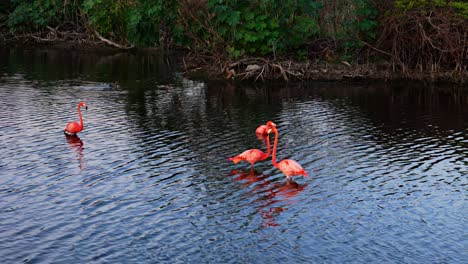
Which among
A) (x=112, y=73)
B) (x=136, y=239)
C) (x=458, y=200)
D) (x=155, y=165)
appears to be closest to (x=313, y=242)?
(x=136, y=239)

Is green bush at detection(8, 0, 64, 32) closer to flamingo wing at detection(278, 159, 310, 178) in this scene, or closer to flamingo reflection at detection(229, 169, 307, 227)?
flamingo reflection at detection(229, 169, 307, 227)

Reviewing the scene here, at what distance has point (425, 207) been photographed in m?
21.4

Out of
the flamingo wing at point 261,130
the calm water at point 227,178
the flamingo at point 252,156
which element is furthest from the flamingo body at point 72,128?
the flamingo at point 252,156

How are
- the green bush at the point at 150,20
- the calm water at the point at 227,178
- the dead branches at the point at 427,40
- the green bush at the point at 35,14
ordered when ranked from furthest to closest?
1. the green bush at the point at 35,14
2. the green bush at the point at 150,20
3. the dead branches at the point at 427,40
4. the calm water at the point at 227,178

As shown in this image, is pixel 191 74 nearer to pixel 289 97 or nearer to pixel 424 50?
pixel 289 97

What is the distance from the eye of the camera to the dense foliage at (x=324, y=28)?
1742 inches

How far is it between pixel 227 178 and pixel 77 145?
7.05 metres

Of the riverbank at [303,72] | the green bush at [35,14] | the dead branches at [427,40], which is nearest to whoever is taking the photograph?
the dead branches at [427,40]

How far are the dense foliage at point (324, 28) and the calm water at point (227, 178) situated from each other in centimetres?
459

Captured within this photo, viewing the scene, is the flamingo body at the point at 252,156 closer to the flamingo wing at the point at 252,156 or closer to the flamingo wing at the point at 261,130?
the flamingo wing at the point at 252,156

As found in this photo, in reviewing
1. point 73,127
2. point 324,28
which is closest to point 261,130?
point 73,127

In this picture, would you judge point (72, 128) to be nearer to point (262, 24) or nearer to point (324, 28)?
point (262, 24)

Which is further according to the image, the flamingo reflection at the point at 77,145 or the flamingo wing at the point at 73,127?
the flamingo wing at the point at 73,127

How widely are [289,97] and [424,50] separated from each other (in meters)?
10.7
